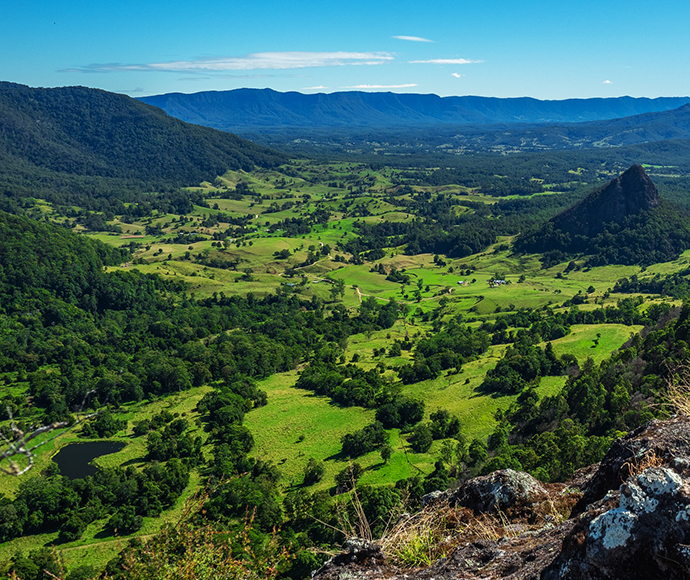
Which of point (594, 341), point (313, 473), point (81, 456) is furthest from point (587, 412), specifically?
point (81, 456)

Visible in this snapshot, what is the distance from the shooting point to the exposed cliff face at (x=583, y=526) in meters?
6.72

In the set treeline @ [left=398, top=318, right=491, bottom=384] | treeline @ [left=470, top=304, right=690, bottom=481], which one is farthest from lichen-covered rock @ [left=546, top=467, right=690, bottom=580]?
treeline @ [left=398, top=318, right=491, bottom=384]

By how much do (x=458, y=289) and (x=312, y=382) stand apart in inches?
3161

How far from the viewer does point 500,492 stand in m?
13.3

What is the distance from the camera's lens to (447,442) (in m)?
72.2

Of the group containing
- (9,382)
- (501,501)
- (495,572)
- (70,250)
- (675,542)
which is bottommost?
(9,382)

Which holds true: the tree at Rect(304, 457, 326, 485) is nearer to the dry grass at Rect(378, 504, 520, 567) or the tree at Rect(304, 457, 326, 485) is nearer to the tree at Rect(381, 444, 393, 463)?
the tree at Rect(381, 444, 393, 463)

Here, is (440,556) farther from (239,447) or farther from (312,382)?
(312,382)

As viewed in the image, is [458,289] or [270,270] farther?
Result: [270,270]

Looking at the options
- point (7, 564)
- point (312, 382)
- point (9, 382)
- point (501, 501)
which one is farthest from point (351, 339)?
point (501, 501)

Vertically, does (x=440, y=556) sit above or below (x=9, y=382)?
above

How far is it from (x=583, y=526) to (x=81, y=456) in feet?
280

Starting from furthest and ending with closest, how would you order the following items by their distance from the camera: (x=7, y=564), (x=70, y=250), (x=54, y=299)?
(x=70, y=250) → (x=54, y=299) → (x=7, y=564)

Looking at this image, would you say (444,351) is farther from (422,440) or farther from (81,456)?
(81,456)
